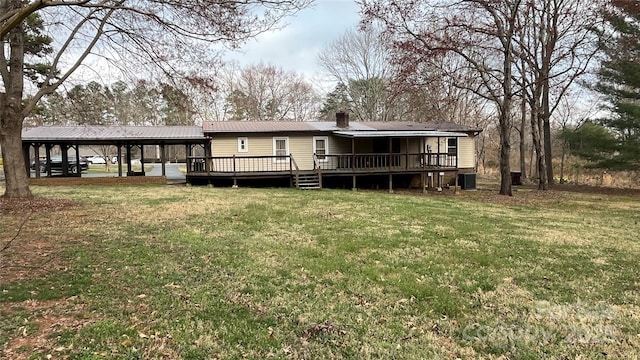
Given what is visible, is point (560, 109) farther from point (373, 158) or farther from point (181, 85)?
point (181, 85)

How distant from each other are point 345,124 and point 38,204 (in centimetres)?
1417

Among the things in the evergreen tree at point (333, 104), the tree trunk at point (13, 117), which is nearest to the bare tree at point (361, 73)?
the evergreen tree at point (333, 104)

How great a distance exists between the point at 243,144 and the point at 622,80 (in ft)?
60.9

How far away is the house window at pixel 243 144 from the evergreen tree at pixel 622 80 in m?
16.5

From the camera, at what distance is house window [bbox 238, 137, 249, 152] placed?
19.5 metres

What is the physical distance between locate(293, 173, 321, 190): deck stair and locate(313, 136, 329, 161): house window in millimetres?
2061

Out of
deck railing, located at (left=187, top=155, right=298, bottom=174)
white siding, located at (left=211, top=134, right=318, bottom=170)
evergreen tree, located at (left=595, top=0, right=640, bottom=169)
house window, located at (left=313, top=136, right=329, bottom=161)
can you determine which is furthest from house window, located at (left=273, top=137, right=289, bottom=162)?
evergreen tree, located at (left=595, top=0, right=640, bottom=169)

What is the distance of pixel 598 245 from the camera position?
24.3ft

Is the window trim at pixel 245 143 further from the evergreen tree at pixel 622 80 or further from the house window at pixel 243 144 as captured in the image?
the evergreen tree at pixel 622 80

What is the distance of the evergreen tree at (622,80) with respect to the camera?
58.4ft

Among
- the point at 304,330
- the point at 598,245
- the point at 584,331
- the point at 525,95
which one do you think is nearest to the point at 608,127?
the point at 525,95

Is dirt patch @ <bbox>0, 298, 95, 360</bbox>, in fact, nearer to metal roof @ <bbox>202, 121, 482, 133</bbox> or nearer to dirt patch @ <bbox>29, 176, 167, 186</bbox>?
metal roof @ <bbox>202, 121, 482, 133</bbox>

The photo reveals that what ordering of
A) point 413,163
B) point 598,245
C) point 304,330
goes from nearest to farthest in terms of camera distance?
point 304,330 → point 598,245 → point 413,163

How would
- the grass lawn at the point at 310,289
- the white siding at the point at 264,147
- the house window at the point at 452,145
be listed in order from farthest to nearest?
the house window at the point at 452,145, the white siding at the point at 264,147, the grass lawn at the point at 310,289
